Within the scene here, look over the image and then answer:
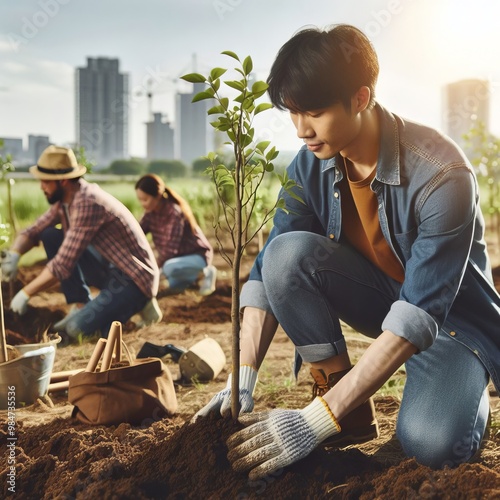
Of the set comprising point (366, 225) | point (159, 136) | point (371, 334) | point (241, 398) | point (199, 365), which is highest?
point (159, 136)

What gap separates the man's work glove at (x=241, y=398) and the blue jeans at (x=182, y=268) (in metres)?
3.18

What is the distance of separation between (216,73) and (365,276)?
79 cm

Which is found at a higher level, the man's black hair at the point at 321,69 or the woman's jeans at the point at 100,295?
the man's black hair at the point at 321,69

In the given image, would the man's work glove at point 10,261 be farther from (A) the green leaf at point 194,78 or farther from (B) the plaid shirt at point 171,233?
(A) the green leaf at point 194,78

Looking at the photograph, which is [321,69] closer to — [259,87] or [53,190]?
[259,87]

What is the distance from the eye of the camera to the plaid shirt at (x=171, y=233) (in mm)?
4871

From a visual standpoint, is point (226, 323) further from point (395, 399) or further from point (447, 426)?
point (447, 426)

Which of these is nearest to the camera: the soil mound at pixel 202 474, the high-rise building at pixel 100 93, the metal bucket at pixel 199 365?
the soil mound at pixel 202 474

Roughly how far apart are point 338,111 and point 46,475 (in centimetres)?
124

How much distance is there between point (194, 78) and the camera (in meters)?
1.67

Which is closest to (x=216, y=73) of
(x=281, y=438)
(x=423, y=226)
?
(x=423, y=226)

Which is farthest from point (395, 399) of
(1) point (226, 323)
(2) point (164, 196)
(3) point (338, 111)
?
(2) point (164, 196)

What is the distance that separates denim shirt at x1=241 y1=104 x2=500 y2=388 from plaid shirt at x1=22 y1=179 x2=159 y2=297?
5.55 feet

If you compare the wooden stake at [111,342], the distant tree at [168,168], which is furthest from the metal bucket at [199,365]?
the distant tree at [168,168]
